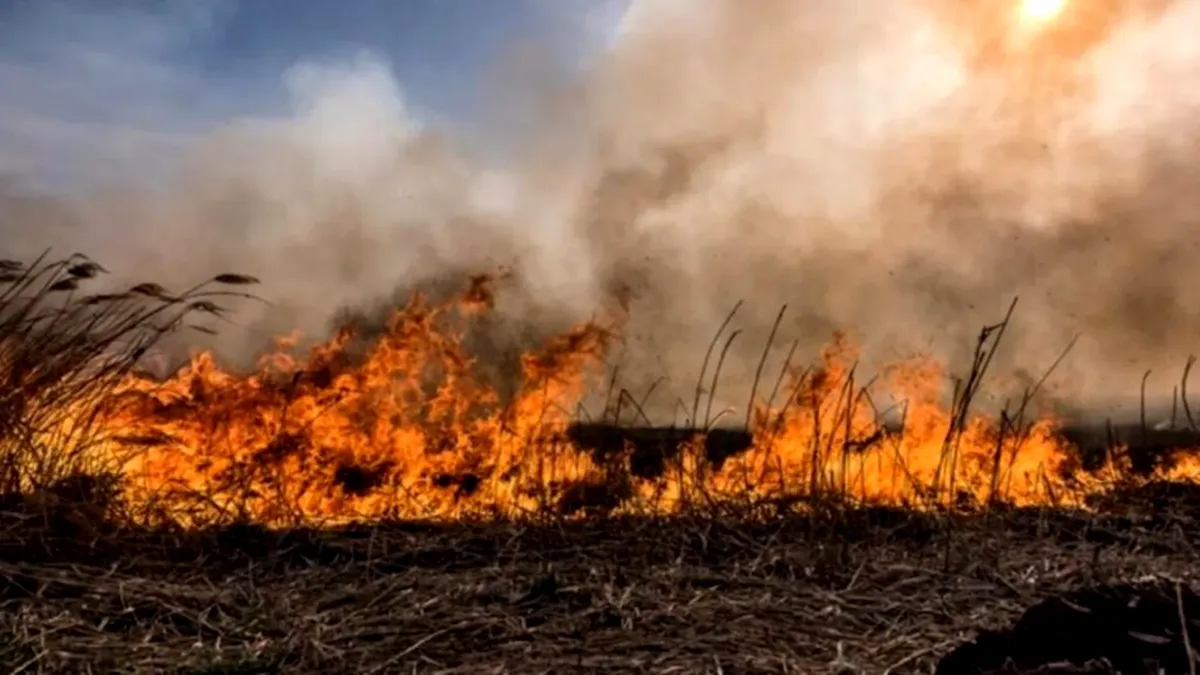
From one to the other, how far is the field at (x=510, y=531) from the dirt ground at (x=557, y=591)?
14mm

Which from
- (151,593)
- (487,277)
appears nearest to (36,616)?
(151,593)

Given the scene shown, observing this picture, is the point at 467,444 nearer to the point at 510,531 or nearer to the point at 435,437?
the point at 435,437

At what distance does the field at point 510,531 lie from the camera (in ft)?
9.84

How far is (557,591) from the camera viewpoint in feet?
11.7

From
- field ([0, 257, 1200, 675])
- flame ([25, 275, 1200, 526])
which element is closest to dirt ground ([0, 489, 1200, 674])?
field ([0, 257, 1200, 675])

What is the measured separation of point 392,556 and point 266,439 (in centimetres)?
299

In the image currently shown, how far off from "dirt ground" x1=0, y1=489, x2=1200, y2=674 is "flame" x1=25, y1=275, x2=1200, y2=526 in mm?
368

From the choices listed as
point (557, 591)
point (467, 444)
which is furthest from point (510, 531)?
point (467, 444)

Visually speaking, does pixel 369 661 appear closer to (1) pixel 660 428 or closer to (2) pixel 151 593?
(2) pixel 151 593

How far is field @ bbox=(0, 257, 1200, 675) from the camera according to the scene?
9.84 ft

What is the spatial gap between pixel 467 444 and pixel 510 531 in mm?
2544

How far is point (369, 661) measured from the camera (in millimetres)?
3000

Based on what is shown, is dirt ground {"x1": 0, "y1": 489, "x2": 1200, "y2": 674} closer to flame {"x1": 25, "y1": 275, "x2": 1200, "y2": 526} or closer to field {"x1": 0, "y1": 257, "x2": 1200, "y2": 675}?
field {"x1": 0, "y1": 257, "x2": 1200, "y2": 675}

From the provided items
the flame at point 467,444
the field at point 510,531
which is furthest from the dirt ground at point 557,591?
the flame at point 467,444
